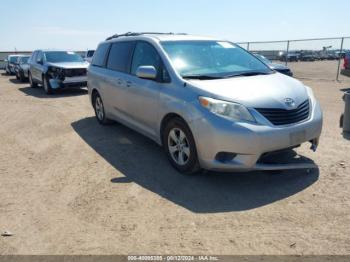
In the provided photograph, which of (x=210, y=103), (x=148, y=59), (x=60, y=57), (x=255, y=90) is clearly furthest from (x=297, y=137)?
(x=60, y=57)

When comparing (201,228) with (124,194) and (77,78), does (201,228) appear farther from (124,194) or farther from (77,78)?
(77,78)

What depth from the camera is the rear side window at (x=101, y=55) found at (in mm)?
7266

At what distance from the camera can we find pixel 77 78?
1335 cm

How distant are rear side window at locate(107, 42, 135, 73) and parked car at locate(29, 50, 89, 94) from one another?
22.4 feet

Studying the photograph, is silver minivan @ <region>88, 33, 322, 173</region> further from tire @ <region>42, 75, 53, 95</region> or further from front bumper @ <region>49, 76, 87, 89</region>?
tire @ <region>42, 75, 53, 95</region>

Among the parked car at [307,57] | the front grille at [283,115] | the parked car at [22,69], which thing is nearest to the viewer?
the front grille at [283,115]

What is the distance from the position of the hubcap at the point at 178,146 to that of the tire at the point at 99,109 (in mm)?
3004

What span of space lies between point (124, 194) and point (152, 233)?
99 cm

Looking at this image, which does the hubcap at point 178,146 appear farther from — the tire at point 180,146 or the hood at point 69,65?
the hood at point 69,65

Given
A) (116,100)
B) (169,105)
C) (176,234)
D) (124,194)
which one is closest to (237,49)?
(169,105)

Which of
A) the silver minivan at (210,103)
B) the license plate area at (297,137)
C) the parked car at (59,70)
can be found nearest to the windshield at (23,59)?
the parked car at (59,70)

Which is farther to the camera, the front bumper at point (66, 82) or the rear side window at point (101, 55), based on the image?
the front bumper at point (66, 82)

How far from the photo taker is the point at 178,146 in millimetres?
4770

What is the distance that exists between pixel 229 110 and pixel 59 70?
10697mm
